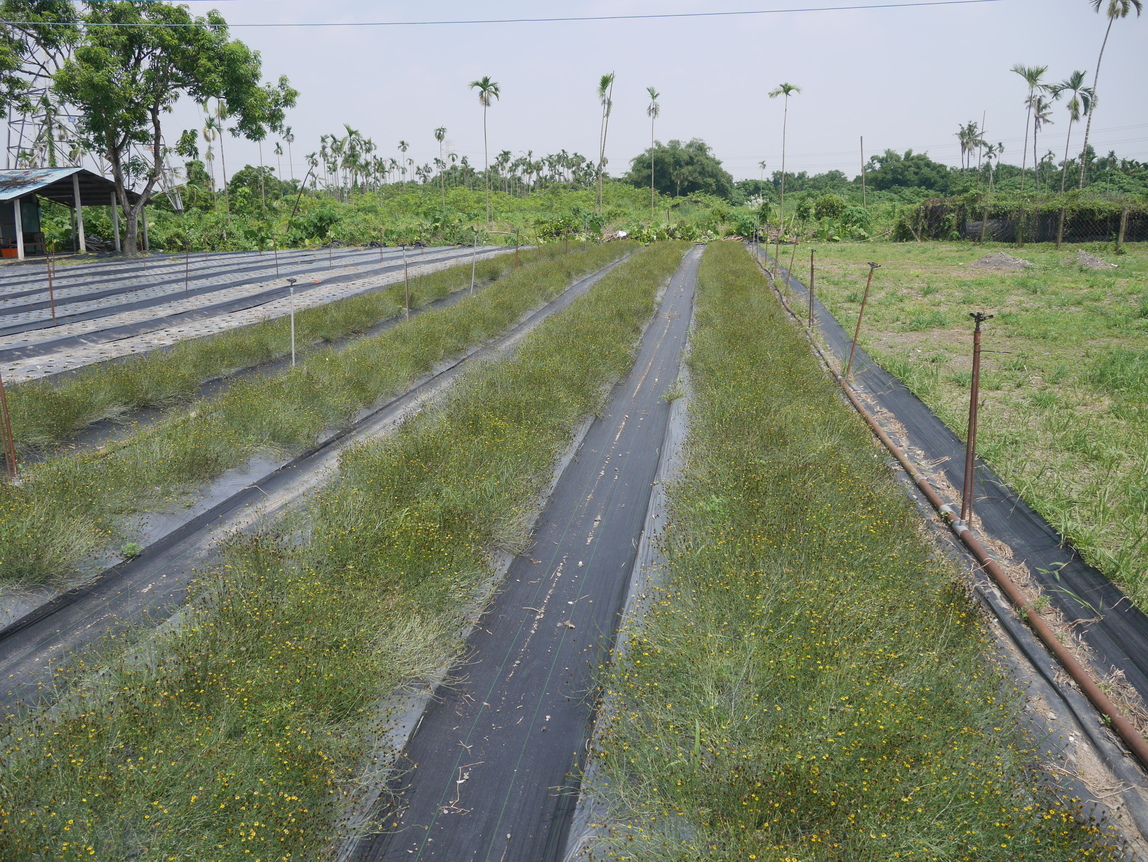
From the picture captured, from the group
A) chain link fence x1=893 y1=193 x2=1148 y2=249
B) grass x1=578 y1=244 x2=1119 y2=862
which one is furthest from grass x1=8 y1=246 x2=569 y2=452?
chain link fence x1=893 y1=193 x2=1148 y2=249

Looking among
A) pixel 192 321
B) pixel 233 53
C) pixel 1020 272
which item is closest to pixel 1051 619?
pixel 192 321

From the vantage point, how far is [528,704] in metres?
4.08

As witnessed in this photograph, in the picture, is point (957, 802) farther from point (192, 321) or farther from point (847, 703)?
point (192, 321)

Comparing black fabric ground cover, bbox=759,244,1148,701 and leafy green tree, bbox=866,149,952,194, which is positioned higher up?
leafy green tree, bbox=866,149,952,194

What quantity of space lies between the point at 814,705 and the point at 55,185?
29250 millimetres

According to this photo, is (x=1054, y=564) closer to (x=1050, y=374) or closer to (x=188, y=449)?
(x=1050, y=374)

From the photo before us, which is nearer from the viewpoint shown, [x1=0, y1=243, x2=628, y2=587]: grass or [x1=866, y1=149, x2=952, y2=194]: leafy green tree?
[x1=0, y1=243, x2=628, y2=587]: grass

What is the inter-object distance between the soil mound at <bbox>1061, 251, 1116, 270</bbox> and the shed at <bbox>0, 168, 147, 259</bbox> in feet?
105

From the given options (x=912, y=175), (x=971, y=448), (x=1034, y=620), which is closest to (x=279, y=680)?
(x=1034, y=620)

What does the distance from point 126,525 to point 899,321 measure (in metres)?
14.2

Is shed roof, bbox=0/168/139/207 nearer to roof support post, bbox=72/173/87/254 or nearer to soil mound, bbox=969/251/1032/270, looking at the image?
roof support post, bbox=72/173/87/254

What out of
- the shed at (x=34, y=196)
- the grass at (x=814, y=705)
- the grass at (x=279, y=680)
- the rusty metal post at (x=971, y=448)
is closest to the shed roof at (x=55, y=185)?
the shed at (x=34, y=196)

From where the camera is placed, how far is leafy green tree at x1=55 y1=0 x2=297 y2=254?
21031mm

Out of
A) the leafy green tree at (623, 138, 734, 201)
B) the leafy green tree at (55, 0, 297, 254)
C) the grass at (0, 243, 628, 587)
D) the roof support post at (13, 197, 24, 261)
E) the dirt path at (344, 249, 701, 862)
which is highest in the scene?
the leafy green tree at (623, 138, 734, 201)
